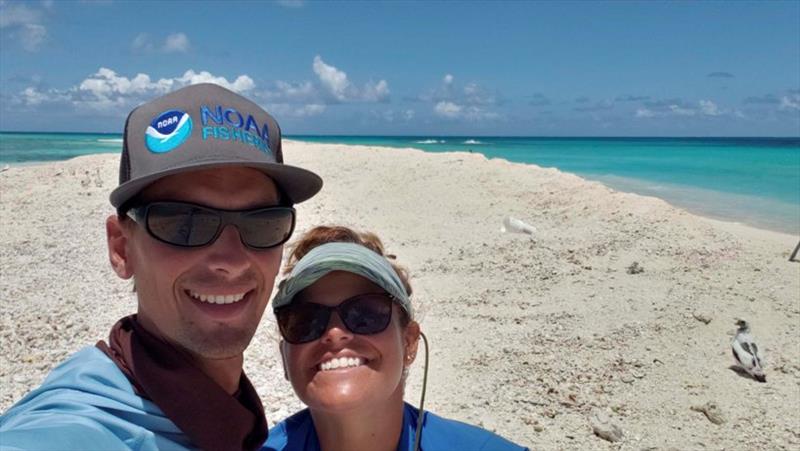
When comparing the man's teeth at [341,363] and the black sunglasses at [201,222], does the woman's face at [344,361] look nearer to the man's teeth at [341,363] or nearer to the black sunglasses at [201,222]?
the man's teeth at [341,363]

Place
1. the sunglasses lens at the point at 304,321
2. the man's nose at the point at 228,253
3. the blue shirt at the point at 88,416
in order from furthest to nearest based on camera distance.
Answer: the sunglasses lens at the point at 304,321 → the man's nose at the point at 228,253 → the blue shirt at the point at 88,416

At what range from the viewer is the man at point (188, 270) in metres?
1.74

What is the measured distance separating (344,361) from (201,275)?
71 cm

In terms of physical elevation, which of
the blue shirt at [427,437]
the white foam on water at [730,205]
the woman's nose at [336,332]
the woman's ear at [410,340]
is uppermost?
the woman's nose at [336,332]

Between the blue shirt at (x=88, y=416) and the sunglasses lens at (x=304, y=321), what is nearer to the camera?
the blue shirt at (x=88, y=416)

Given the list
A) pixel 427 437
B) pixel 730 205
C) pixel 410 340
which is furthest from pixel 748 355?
pixel 730 205

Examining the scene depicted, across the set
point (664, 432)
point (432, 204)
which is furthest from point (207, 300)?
point (432, 204)

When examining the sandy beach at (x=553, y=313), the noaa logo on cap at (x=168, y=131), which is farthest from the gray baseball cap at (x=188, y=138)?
the sandy beach at (x=553, y=313)

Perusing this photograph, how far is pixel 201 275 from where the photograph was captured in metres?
2.12

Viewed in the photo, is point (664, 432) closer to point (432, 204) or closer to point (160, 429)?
point (160, 429)

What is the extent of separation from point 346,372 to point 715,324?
707 cm

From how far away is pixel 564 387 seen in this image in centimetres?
641

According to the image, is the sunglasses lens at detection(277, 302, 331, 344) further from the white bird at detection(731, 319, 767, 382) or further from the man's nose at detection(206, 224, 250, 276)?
the white bird at detection(731, 319, 767, 382)

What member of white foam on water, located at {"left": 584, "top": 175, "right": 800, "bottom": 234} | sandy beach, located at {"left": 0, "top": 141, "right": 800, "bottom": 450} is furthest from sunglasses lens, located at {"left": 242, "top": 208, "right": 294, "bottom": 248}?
white foam on water, located at {"left": 584, "top": 175, "right": 800, "bottom": 234}
